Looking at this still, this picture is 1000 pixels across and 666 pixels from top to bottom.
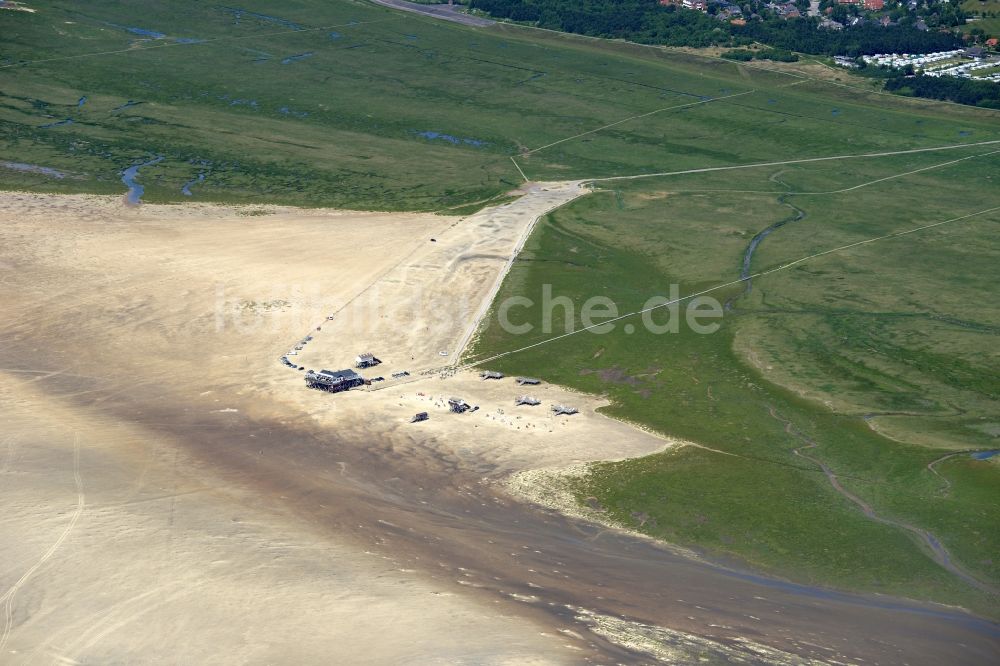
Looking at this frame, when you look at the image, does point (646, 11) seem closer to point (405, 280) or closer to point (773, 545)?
point (405, 280)

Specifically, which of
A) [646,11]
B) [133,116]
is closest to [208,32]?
[133,116]

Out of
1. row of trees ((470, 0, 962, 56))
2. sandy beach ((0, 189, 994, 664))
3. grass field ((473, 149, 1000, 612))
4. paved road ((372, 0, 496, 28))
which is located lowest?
sandy beach ((0, 189, 994, 664))

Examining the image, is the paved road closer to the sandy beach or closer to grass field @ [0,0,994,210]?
grass field @ [0,0,994,210]

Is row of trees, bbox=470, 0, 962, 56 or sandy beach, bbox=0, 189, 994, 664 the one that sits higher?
row of trees, bbox=470, 0, 962, 56

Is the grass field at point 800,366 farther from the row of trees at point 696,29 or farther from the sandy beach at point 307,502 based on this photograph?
the row of trees at point 696,29

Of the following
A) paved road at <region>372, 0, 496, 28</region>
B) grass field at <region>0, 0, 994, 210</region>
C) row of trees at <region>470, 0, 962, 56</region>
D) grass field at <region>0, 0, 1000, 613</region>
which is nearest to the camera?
grass field at <region>0, 0, 1000, 613</region>

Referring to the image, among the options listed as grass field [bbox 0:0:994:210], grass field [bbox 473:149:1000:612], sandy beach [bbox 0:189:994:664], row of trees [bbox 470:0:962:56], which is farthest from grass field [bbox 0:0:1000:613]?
row of trees [bbox 470:0:962:56]
